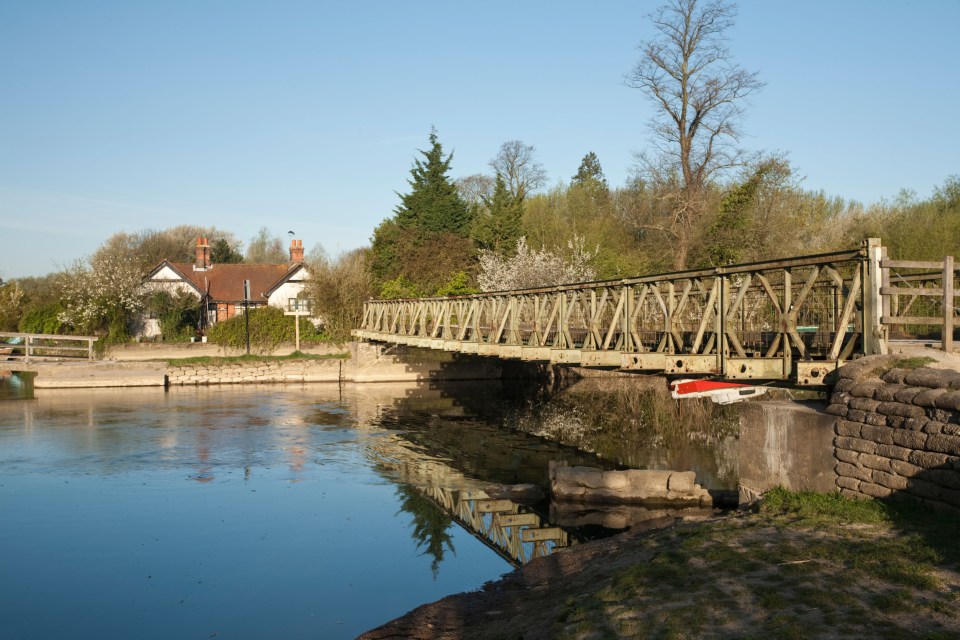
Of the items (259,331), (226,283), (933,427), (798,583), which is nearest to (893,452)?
(933,427)

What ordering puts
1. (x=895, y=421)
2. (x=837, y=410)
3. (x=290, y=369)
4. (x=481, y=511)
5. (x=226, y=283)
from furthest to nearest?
(x=226, y=283) → (x=290, y=369) → (x=481, y=511) → (x=837, y=410) → (x=895, y=421)

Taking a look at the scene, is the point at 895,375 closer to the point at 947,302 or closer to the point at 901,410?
the point at 901,410

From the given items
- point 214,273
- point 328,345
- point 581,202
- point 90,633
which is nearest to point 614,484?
point 90,633

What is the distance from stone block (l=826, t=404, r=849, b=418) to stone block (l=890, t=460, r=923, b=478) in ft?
3.17

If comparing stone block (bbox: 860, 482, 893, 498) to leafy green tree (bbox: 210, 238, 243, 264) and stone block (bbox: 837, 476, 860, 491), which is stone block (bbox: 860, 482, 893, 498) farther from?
leafy green tree (bbox: 210, 238, 243, 264)

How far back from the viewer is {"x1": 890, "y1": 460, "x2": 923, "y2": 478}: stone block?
29.3 feet

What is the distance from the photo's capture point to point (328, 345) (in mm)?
44938

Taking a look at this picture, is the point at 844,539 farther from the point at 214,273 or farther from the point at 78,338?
the point at 214,273

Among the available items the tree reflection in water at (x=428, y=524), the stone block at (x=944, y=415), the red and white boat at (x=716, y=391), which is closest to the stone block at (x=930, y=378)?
the stone block at (x=944, y=415)

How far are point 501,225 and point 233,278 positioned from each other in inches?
878

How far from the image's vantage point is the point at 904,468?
910 cm

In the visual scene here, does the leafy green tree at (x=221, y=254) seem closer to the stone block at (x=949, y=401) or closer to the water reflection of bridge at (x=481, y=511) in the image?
the water reflection of bridge at (x=481, y=511)

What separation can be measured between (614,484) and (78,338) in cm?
3488

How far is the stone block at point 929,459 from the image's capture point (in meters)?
8.48
